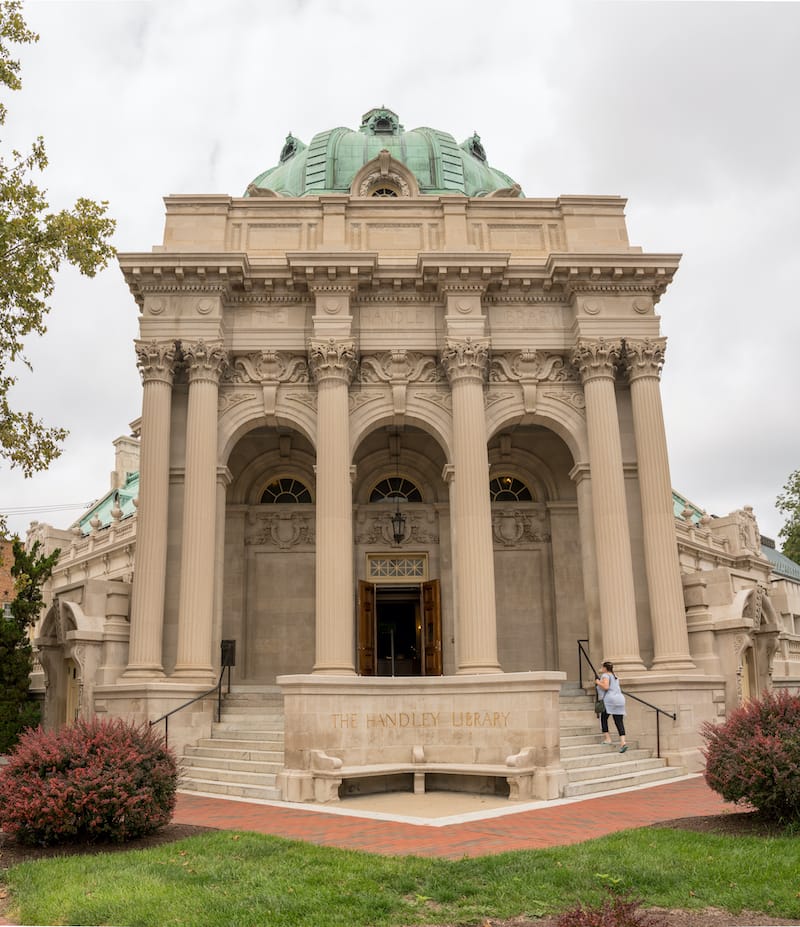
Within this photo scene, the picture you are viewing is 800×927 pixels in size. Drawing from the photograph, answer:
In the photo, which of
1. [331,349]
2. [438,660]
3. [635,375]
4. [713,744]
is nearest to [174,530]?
[331,349]

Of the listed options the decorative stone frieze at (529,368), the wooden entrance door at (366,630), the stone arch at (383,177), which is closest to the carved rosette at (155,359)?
the wooden entrance door at (366,630)

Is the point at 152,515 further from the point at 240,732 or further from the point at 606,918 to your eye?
the point at 606,918

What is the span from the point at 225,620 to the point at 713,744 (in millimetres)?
16462

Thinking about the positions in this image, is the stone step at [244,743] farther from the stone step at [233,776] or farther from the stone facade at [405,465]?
the stone step at [233,776]

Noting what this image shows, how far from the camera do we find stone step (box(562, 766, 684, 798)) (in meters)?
13.9

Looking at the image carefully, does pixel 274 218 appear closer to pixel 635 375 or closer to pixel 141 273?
pixel 141 273

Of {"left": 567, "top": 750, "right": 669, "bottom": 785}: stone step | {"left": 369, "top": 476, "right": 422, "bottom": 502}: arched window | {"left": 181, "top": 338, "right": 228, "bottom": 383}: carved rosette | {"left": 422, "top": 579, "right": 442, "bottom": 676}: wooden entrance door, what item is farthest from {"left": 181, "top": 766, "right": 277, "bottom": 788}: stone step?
{"left": 369, "top": 476, "right": 422, "bottom": 502}: arched window

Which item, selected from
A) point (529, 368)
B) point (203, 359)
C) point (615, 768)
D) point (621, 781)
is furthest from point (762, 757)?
point (203, 359)

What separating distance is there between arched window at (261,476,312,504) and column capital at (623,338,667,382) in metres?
10.3

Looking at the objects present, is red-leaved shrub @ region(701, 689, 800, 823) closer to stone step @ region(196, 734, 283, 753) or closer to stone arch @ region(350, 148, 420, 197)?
stone step @ region(196, 734, 283, 753)

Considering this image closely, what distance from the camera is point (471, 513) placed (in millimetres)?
21000

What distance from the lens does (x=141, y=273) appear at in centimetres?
2211

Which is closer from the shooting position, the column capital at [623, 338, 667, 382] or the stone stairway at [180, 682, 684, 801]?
the stone stairway at [180, 682, 684, 801]

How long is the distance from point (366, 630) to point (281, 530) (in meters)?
4.03
